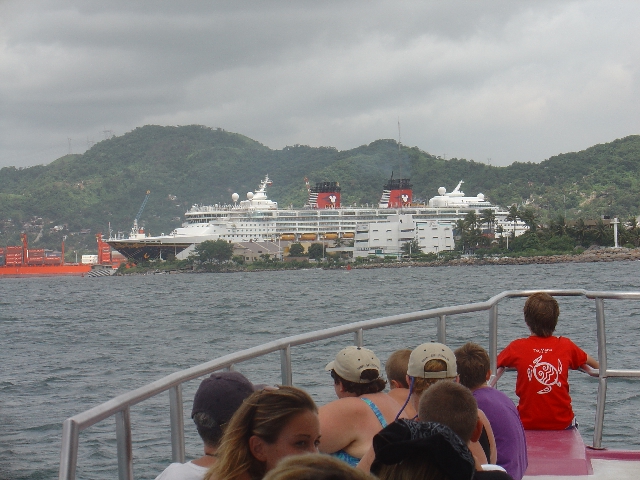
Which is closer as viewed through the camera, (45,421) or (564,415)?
(564,415)

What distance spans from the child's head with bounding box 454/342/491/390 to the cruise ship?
106740 millimetres

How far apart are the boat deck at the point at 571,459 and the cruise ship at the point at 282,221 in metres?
106

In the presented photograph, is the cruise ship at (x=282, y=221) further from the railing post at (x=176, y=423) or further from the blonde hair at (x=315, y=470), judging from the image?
the blonde hair at (x=315, y=470)

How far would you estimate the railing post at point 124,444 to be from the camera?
2266 mm

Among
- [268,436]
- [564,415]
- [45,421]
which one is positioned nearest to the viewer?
[268,436]

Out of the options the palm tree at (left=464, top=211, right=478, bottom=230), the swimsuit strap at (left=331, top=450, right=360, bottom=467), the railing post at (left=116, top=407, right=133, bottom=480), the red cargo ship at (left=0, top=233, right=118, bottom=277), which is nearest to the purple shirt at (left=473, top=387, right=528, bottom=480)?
the swimsuit strap at (left=331, top=450, right=360, bottom=467)

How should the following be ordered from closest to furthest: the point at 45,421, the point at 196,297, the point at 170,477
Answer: the point at 170,477 < the point at 45,421 < the point at 196,297

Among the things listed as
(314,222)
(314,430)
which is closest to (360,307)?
(314,430)

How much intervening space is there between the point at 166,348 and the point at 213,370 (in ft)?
80.9

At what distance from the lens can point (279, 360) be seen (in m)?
3.29

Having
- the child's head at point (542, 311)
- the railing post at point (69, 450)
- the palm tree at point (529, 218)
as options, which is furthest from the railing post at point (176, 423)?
the palm tree at point (529, 218)

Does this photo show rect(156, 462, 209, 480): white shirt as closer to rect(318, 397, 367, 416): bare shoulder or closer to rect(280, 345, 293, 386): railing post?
rect(318, 397, 367, 416): bare shoulder

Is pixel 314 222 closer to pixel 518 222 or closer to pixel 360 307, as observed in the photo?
→ pixel 518 222

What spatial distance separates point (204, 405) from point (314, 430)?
0.46 m
